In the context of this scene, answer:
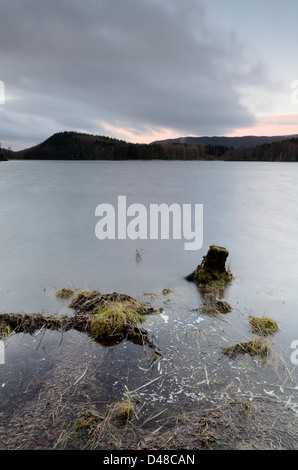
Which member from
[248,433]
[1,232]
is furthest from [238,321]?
[1,232]

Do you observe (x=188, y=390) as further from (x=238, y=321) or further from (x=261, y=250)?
(x=261, y=250)

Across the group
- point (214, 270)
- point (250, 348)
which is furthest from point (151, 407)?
point (214, 270)

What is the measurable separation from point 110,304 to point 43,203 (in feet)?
81.5

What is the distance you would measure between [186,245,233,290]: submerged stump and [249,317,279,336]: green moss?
7.10 ft

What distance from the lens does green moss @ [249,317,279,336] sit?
6.39m

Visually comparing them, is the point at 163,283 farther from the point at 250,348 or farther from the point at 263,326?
the point at 250,348

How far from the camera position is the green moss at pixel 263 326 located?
639cm

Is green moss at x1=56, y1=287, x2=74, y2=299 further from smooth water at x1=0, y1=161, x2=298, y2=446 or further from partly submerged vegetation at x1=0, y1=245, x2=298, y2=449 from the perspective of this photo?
partly submerged vegetation at x1=0, y1=245, x2=298, y2=449

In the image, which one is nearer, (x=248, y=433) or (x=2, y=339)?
(x=248, y=433)

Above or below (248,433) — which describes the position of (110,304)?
above

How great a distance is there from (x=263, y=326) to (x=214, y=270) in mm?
2921

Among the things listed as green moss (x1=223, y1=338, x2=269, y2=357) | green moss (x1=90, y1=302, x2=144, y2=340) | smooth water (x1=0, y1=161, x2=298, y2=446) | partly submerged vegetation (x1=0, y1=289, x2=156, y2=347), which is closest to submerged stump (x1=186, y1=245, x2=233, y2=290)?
smooth water (x1=0, y1=161, x2=298, y2=446)

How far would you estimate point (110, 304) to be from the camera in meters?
6.64

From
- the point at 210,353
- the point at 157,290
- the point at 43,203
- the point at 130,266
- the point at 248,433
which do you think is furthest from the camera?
the point at 43,203
